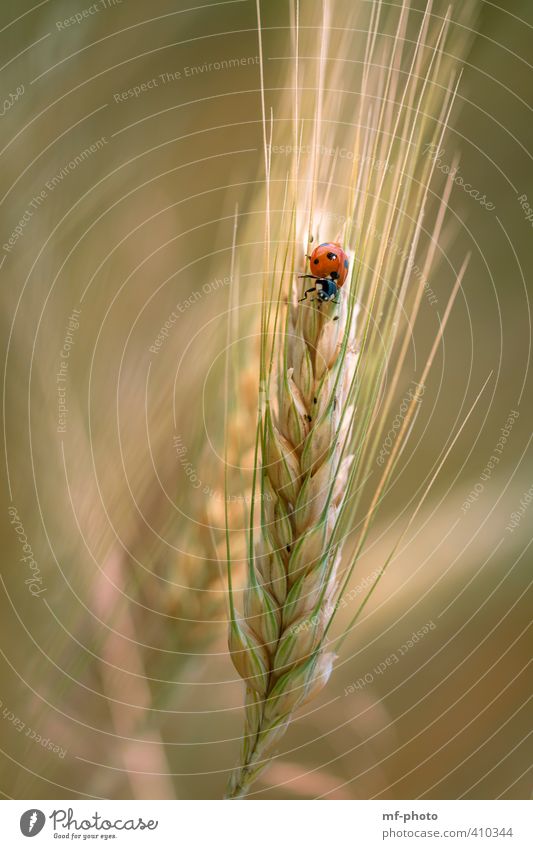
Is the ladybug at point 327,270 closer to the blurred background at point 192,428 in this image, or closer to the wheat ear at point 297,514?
the wheat ear at point 297,514

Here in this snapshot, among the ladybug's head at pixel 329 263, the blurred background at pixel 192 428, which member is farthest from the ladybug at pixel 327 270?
the blurred background at pixel 192 428

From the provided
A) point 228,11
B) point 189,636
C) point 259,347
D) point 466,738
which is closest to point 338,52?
point 228,11

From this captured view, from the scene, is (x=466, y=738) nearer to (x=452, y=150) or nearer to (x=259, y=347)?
(x=259, y=347)

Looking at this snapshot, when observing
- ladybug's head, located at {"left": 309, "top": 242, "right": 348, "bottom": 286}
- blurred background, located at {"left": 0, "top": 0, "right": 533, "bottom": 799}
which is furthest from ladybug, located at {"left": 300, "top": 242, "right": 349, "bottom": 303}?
blurred background, located at {"left": 0, "top": 0, "right": 533, "bottom": 799}

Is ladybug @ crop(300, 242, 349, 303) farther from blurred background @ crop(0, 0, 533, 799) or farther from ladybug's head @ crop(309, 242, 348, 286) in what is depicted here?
blurred background @ crop(0, 0, 533, 799)

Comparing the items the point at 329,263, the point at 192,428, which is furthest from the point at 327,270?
the point at 192,428

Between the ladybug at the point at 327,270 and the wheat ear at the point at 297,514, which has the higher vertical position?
the ladybug at the point at 327,270

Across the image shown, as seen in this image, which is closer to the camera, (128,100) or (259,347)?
(259,347)
